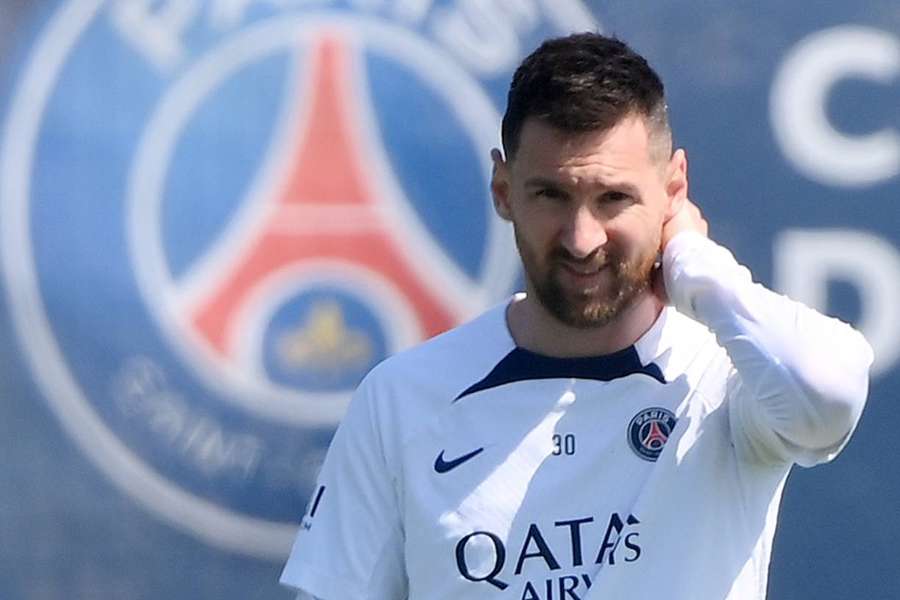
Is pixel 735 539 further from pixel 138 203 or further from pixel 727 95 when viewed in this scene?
pixel 138 203

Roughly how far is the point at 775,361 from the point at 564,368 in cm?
22

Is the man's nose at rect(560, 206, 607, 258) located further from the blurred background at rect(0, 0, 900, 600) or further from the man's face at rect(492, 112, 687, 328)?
the blurred background at rect(0, 0, 900, 600)

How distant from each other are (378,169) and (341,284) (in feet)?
0.53

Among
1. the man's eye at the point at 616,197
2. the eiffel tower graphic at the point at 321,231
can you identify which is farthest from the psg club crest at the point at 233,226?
the man's eye at the point at 616,197

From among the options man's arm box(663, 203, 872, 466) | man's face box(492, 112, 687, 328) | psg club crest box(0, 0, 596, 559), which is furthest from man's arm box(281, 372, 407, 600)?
psg club crest box(0, 0, 596, 559)

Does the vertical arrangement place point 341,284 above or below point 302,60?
below

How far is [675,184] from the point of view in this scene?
5.14 ft

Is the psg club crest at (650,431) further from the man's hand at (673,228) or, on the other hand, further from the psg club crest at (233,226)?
the psg club crest at (233,226)

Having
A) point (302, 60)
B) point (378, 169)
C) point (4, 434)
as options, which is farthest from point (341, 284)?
point (4, 434)

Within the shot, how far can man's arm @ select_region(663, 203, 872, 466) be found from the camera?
1.42 metres

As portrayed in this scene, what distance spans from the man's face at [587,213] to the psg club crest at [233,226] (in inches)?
25.7

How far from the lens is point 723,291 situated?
1496 mm

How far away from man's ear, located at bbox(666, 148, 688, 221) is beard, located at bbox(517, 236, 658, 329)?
0.18 ft

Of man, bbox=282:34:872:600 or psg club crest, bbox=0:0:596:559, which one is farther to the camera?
psg club crest, bbox=0:0:596:559
